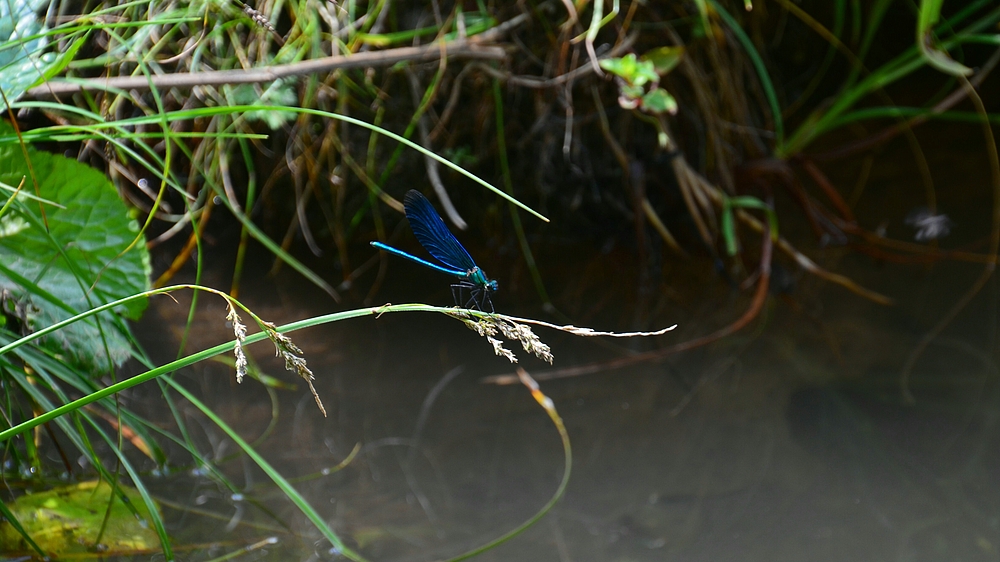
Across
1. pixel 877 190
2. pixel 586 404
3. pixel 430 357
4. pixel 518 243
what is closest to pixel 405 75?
pixel 518 243

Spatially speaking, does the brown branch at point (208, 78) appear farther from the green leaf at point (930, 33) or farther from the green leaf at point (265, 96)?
the green leaf at point (930, 33)

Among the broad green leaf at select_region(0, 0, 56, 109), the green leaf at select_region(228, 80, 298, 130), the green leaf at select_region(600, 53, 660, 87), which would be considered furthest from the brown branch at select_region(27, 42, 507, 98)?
the green leaf at select_region(600, 53, 660, 87)

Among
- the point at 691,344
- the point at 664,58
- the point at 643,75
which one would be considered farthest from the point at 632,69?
the point at 691,344

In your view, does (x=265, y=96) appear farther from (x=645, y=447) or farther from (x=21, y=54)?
(x=645, y=447)

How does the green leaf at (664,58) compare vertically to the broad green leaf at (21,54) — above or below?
below

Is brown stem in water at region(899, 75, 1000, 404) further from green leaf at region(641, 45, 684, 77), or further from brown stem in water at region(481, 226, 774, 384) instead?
green leaf at region(641, 45, 684, 77)

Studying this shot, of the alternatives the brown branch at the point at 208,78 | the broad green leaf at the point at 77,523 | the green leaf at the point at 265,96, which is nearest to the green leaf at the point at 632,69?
the brown branch at the point at 208,78
